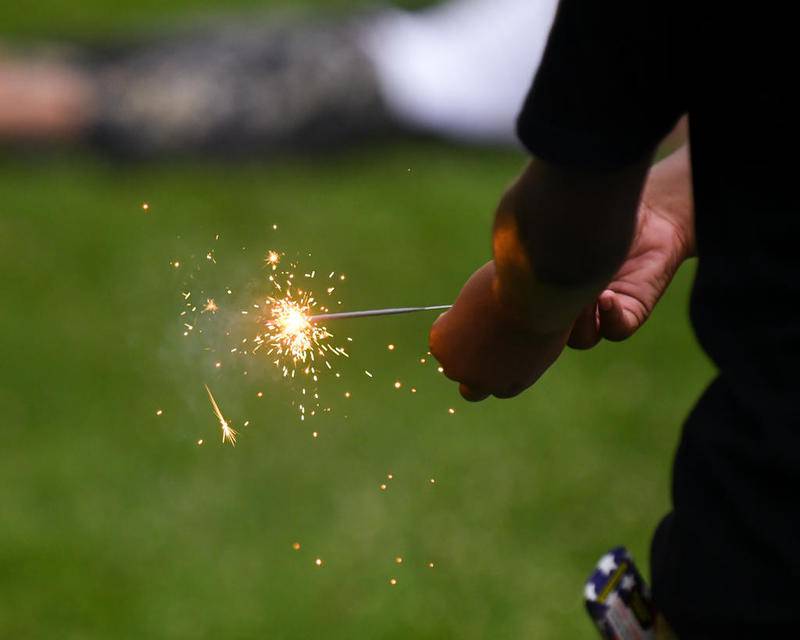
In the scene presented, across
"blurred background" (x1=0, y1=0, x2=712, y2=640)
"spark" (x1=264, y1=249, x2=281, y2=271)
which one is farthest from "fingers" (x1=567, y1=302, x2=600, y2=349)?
"blurred background" (x1=0, y1=0, x2=712, y2=640)

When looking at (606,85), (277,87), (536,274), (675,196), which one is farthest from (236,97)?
(606,85)

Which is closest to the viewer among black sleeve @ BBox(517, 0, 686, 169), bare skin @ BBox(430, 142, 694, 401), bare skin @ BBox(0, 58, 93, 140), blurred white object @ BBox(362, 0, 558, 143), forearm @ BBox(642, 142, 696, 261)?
black sleeve @ BBox(517, 0, 686, 169)

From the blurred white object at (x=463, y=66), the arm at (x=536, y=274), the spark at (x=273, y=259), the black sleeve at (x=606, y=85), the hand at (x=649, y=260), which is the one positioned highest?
the black sleeve at (x=606, y=85)

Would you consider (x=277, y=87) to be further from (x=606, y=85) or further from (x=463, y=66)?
(x=606, y=85)

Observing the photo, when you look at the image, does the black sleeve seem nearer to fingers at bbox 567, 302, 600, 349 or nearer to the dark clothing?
the dark clothing

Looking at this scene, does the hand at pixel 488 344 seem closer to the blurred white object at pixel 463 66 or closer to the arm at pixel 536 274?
the arm at pixel 536 274

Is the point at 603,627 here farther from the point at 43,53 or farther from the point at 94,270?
the point at 43,53

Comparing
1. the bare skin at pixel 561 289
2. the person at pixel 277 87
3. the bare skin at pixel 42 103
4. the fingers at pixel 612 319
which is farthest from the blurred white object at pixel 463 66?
the fingers at pixel 612 319
